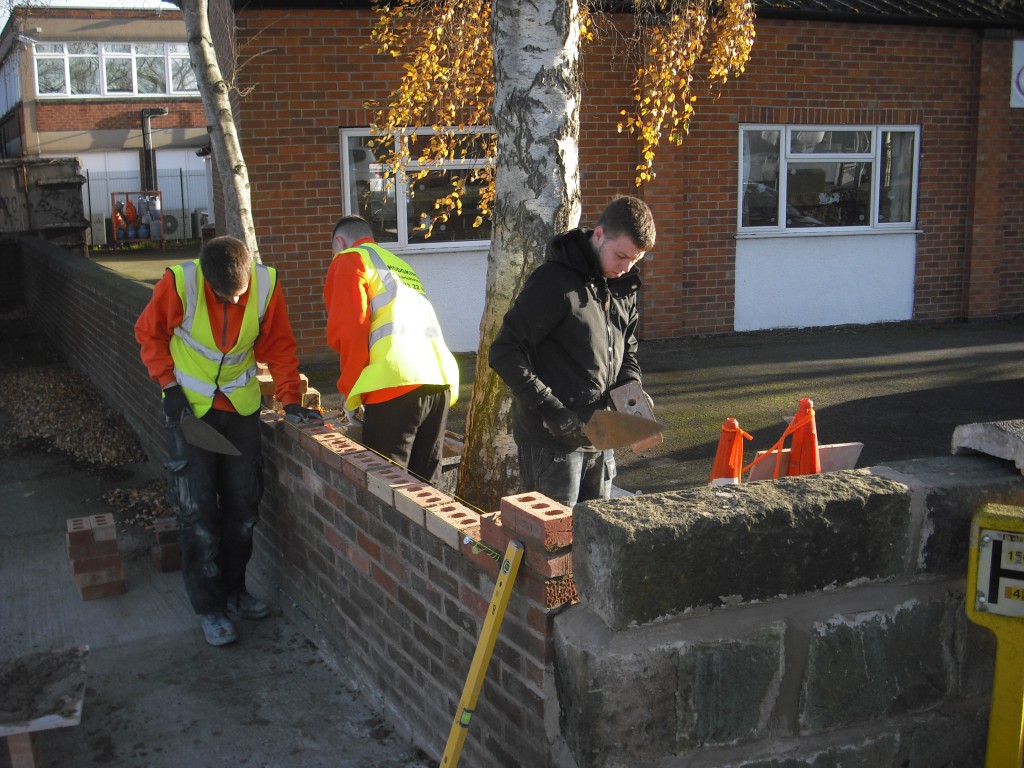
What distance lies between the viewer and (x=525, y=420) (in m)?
3.93

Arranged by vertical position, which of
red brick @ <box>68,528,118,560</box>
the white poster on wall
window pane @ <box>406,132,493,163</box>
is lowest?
red brick @ <box>68,528,118,560</box>

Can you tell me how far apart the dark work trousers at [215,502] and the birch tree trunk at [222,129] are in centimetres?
341

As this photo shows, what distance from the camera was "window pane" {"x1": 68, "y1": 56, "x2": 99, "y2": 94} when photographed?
3269 centimetres

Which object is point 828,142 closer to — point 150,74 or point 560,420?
point 560,420

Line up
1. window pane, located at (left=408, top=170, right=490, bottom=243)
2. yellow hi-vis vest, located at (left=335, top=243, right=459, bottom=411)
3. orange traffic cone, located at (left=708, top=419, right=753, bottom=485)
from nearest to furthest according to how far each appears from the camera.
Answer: orange traffic cone, located at (left=708, top=419, right=753, bottom=485) → yellow hi-vis vest, located at (left=335, top=243, right=459, bottom=411) → window pane, located at (left=408, top=170, right=490, bottom=243)

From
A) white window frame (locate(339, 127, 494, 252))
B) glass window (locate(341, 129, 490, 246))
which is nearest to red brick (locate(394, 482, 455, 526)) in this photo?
glass window (locate(341, 129, 490, 246))

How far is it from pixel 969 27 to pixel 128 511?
430 inches

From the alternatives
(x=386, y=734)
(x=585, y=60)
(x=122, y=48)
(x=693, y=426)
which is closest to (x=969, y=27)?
(x=585, y=60)

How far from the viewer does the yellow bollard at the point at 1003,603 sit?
8.13ft

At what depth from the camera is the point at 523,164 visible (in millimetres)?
5090

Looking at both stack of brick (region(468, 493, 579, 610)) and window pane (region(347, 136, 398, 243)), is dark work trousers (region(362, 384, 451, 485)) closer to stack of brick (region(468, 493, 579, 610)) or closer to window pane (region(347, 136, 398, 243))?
stack of brick (region(468, 493, 579, 610))

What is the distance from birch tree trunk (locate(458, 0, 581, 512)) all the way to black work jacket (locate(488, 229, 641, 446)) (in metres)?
1.24

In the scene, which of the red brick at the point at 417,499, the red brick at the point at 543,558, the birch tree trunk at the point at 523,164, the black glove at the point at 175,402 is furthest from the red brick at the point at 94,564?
the red brick at the point at 543,558

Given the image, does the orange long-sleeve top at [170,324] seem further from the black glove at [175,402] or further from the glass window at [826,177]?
the glass window at [826,177]
